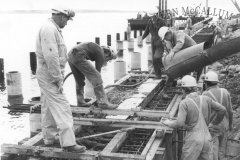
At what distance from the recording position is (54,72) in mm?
5195

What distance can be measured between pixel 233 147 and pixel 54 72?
395cm

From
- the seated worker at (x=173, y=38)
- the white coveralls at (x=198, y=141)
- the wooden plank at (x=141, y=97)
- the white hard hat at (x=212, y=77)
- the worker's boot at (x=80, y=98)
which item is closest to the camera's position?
the white coveralls at (x=198, y=141)

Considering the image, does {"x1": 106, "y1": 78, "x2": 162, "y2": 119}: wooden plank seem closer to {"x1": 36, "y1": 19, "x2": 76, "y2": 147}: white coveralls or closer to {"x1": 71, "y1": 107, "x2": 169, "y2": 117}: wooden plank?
{"x1": 71, "y1": 107, "x2": 169, "y2": 117}: wooden plank

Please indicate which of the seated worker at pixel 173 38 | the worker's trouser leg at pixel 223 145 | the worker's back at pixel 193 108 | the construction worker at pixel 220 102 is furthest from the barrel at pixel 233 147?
the seated worker at pixel 173 38

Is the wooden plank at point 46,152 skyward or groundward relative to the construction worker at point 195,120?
groundward

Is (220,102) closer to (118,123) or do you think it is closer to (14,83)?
(118,123)

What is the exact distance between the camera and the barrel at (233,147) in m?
6.98

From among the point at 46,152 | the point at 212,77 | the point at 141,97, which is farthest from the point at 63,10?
the point at 141,97

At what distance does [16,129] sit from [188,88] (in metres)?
6.71

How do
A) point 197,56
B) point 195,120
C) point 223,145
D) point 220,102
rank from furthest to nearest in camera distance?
point 197,56
point 223,145
point 220,102
point 195,120

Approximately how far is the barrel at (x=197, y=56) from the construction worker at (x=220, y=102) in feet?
4.09

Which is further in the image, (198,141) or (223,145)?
(223,145)

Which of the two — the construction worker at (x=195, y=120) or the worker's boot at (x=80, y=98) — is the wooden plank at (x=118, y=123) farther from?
the worker's boot at (x=80, y=98)

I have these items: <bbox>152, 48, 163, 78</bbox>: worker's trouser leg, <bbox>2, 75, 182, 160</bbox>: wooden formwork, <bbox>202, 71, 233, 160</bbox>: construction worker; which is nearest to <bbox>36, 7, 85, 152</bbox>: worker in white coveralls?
<bbox>2, 75, 182, 160</bbox>: wooden formwork
